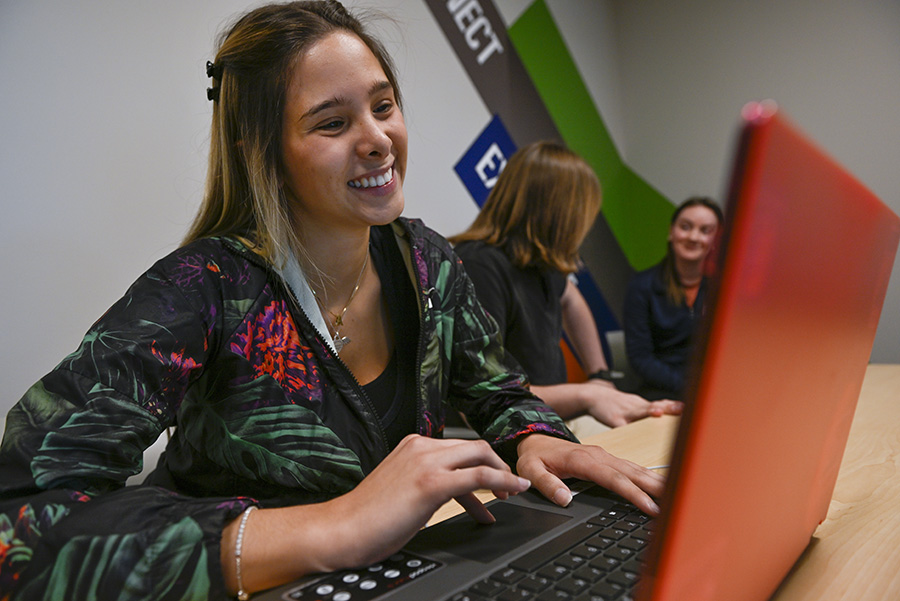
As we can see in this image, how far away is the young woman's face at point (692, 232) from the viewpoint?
10.1ft

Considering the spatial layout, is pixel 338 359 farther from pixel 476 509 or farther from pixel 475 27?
pixel 475 27

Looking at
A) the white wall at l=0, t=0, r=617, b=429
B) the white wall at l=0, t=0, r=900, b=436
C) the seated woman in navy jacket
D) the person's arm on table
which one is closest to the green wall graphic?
the white wall at l=0, t=0, r=900, b=436

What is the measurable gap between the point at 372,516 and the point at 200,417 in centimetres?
45

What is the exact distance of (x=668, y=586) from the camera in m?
0.29

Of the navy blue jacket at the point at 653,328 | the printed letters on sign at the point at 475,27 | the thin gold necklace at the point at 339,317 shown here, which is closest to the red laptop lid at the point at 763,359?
the thin gold necklace at the point at 339,317

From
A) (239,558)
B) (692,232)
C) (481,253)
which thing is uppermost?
(239,558)

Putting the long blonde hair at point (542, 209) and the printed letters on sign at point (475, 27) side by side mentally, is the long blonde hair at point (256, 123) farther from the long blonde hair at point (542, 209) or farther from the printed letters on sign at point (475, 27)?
the printed letters on sign at point (475, 27)

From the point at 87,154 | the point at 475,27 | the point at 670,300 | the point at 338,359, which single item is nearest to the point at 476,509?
the point at 338,359

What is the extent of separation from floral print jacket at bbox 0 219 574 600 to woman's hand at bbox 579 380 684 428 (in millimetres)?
466

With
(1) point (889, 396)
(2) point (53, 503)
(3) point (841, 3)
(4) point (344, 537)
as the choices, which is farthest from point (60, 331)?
(3) point (841, 3)

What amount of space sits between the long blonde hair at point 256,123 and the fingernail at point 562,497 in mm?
543

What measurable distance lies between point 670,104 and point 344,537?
3675mm

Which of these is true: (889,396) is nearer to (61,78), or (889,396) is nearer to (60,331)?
(60,331)

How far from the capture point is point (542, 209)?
211cm
